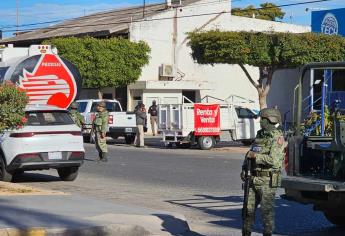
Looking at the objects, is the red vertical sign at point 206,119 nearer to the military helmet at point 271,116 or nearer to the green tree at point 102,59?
the green tree at point 102,59

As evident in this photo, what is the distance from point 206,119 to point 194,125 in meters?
0.53

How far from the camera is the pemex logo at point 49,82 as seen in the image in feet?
54.0

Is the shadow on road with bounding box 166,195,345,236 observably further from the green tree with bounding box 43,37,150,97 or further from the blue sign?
the green tree with bounding box 43,37,150,97

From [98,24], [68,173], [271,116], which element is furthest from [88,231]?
[98,24]

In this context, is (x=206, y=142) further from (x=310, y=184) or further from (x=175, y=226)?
(x=310, y=184)

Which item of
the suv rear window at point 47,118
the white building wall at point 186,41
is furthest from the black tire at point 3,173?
the white building wall at point 186,41

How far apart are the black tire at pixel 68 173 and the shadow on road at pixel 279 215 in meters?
3.51

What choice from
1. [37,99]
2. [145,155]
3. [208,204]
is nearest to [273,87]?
[145,155]

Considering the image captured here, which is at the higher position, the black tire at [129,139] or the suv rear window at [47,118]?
the suv rear window at [47,118]

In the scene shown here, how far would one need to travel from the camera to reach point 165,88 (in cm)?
3950

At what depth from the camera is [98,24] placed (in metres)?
44.3

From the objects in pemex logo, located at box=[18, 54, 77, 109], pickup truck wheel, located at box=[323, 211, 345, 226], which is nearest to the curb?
pickup truck wheel, located at box=[323, 211, 345, 226]

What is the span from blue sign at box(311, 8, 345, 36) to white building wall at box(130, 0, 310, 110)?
4.85 m

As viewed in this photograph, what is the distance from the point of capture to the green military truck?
27.1 ft
